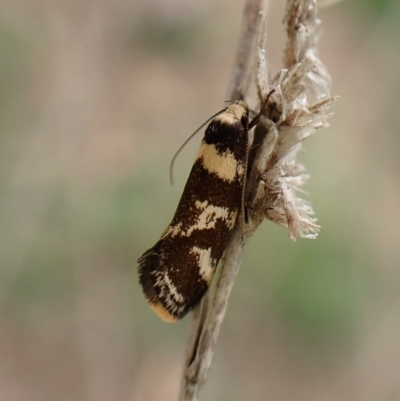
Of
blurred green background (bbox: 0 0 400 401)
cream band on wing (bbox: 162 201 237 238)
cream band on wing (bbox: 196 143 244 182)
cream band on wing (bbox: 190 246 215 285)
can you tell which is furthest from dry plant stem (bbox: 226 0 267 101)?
blurred green background (bbox: 0 0 400 401)

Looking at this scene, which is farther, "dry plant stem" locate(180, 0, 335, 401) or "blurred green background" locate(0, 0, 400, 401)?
"blurred green background" locate(0, 0, 400, 401)

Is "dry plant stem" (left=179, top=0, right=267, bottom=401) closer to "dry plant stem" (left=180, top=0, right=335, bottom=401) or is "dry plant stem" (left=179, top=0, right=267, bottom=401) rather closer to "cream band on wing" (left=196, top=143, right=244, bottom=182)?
"dry plant stem" (left=180, top=0, right=335, bottom=401)

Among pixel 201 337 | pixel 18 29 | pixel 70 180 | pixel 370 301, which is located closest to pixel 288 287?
pixel 370 301

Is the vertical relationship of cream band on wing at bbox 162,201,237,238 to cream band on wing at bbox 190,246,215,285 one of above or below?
above

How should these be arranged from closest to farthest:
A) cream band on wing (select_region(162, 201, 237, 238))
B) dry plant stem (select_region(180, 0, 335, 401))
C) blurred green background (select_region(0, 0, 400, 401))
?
Result: 1. dry plant stem (select_region(180, 0, 335, 401))
2. cream band on wing (select_region(162, 201, 237, 238))
3. blurred green background (select_region(0, 0, 400, 401))

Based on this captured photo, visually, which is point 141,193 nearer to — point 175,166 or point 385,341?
point 175,166

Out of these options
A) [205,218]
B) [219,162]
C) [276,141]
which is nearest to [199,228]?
[205,218]

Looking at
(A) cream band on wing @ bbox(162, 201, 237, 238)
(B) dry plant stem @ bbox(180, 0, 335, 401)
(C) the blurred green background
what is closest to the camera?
(B) dry plant stem @ bbox(180, 0, 335, 401)

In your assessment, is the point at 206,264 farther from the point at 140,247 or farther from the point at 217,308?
the point at 140,247
